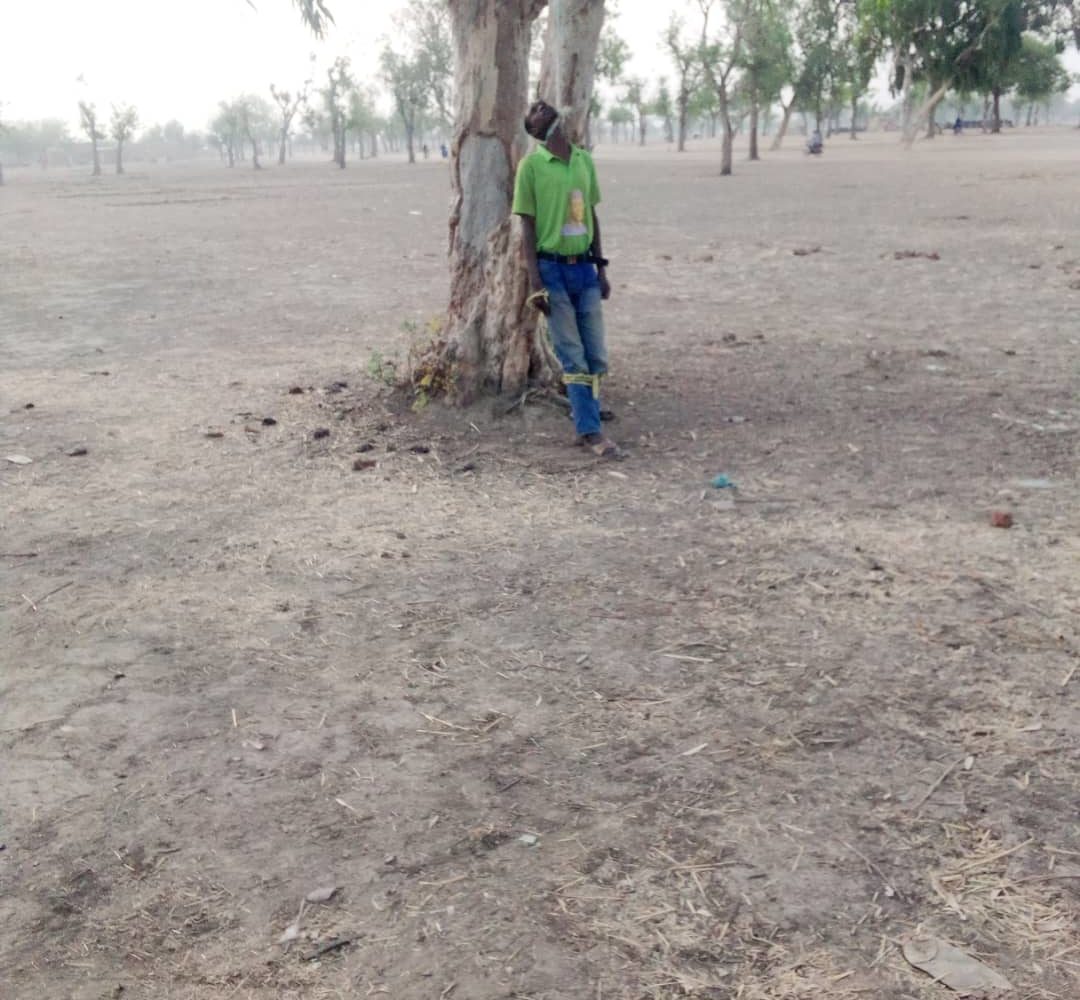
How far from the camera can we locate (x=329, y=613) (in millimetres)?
4375

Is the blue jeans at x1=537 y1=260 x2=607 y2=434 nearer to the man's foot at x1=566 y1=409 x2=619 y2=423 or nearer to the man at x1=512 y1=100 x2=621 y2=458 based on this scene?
the man at x1=512 y1=100 x2=621 y2=458

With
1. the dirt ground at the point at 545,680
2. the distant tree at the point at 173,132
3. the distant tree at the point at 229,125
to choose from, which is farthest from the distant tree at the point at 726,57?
the distant tree at the point at 173,132

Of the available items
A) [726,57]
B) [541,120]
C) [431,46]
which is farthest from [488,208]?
[431,46]

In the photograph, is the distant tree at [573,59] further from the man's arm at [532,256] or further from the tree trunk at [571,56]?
the man's arm at [532,256]

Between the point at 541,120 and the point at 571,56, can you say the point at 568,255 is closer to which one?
the point at 541,120

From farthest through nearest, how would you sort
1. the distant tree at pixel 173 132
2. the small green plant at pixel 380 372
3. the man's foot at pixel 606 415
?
1. the distant tree at pixel 173 132
2. the small green plant at pixel 380 372
3. the man's foot at pixel 606 415

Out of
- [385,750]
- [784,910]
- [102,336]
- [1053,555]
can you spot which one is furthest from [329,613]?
[102,336]

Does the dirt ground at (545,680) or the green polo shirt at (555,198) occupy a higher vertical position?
the green polo shirt at (555,198)

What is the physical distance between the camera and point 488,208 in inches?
260

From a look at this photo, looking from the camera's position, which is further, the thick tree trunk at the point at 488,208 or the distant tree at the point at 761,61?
the distant tree at the point at 761,61

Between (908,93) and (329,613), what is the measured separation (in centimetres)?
5353

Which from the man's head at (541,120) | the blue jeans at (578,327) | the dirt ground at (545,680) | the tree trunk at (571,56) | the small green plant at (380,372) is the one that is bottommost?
the dirt ground at (545,680)

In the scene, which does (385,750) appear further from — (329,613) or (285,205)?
(285,205)

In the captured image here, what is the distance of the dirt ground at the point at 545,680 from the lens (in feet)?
8.63
